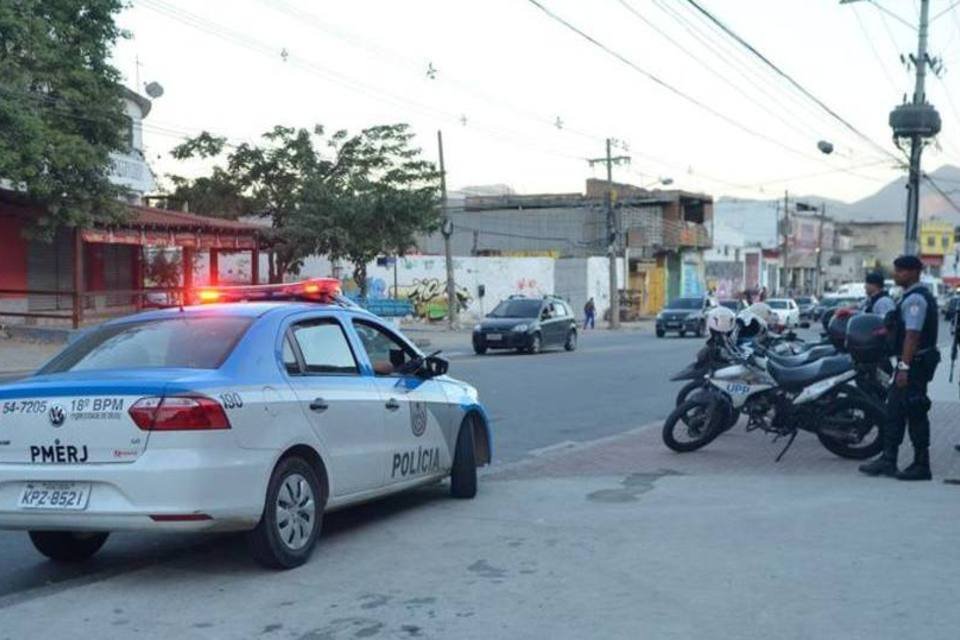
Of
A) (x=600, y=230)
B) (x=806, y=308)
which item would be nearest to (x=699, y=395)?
(x=806, y=308)

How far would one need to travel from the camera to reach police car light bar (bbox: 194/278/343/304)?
A: 8000mm

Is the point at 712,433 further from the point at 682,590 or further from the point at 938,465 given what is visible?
the point at 682,590

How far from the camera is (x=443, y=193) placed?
3919cm

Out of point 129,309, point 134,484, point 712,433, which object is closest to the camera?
point 134,484

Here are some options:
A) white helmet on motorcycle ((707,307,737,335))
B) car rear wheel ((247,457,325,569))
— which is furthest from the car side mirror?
white helmet on motorcycle ((707,307,737,335))

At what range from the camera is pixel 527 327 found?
29297mm

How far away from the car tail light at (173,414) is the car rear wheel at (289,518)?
0.60 m

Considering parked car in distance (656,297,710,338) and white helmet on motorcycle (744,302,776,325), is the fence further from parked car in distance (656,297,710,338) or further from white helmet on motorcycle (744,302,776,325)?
parked car in distance (656,297,710,338)

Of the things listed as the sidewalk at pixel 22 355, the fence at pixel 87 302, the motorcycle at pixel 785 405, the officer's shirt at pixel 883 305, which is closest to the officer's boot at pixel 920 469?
the motorcycle at pixel 785 405

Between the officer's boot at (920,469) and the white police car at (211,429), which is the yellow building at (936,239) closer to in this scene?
the officer's boot at (920,469)

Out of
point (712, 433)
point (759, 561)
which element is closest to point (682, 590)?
point (759, 561)

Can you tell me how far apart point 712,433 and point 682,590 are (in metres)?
5.09

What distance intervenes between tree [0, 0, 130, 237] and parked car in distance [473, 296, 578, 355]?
31.7ft

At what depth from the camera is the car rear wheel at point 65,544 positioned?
269 inches
